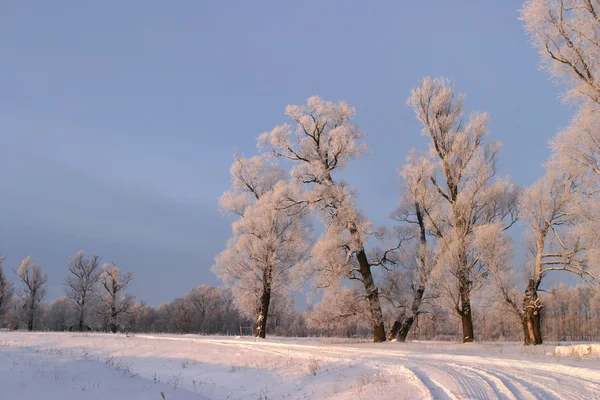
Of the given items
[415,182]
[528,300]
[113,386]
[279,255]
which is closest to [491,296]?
[528,300]

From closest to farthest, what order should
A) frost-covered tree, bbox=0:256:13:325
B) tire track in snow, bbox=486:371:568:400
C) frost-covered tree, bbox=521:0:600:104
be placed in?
tire track in snow, bbox=486:371:568:400 → frost-covered tree, bbox=521:0:600:104 → frost-covered tree, bbox=0:256:13:325

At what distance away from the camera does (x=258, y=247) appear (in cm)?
3125

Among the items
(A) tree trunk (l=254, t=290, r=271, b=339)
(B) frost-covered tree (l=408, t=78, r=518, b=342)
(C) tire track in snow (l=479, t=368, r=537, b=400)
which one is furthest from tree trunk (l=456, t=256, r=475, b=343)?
(C) tire track in snow (l=479, t=368, r=537, b=400)

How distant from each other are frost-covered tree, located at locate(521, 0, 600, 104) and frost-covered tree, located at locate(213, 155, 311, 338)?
17.7 meters

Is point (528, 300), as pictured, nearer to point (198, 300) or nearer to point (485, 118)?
point (485, 118)

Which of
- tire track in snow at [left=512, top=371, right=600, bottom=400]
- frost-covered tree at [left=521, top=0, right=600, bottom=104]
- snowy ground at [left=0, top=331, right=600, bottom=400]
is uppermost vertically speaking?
frost-covered tree at [left=521, top=0, right=600, bottom=104]

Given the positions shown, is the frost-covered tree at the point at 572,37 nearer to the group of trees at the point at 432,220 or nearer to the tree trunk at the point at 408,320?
the group of trees at the point at 432,220

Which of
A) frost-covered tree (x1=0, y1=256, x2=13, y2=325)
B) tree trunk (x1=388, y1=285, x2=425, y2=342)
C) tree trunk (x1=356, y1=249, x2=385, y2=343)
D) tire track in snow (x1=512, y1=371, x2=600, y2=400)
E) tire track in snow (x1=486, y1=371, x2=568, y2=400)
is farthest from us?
frost-covered tree (x1=0, y1=256, x2=13, y2=325)

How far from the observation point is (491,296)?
2247 cm

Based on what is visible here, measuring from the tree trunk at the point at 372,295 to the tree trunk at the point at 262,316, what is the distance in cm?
841

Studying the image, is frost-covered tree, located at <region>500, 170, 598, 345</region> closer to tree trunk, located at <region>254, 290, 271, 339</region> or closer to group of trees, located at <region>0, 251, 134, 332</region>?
tree trunk, located at <region>254, 290, 271, 339</region>

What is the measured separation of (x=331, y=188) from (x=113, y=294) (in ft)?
156

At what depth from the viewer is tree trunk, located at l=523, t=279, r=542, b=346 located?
21.3 metres

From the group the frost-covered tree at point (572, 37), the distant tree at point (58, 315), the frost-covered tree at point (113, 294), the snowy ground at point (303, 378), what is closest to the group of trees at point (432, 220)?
the frost-covered tree at point (572, 37)
